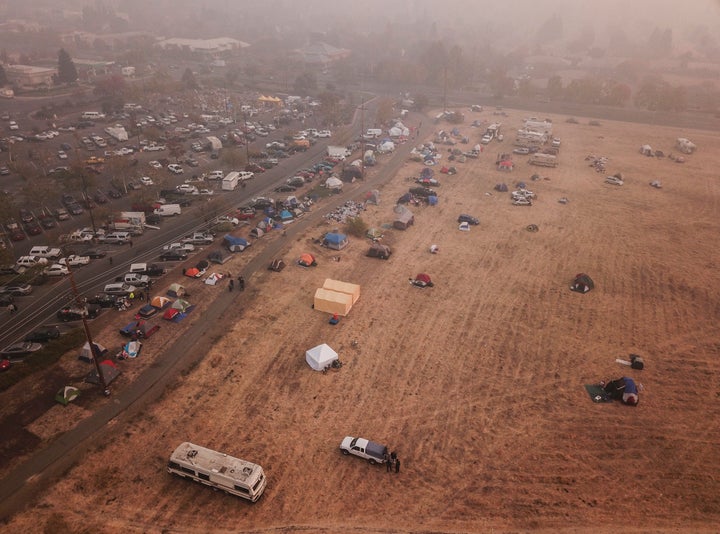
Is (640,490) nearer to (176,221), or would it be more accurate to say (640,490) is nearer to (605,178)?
(176,221)

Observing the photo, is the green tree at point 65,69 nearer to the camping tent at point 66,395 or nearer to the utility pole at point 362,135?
the utility pole at point 362,135

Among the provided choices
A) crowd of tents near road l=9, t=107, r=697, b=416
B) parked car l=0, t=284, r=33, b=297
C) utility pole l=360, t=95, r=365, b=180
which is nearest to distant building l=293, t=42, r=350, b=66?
utility pole l=360, t=95, r=365, b=180

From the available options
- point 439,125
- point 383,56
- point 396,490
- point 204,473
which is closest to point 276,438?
point 204,473

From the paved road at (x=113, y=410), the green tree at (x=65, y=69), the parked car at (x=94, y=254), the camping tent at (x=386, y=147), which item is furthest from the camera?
the green tree at (x=65, y=69)

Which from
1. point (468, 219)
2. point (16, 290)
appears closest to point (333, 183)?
point (468, 219)

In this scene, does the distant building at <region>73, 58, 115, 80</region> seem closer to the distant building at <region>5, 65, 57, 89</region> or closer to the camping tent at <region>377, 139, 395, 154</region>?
the distant building at <region>5, 65, 57, 89</region>

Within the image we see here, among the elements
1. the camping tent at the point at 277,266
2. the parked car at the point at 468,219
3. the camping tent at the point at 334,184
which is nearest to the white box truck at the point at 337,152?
the camping tent at the point at 334,184
